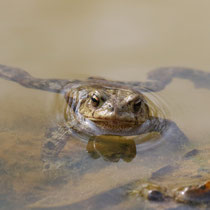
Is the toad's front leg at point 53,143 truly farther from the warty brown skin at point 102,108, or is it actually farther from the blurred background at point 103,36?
the blurred background at point 103,36

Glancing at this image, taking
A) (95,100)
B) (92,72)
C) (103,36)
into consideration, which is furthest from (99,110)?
(103,36)

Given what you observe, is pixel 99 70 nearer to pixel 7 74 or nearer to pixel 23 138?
pixel 7 74

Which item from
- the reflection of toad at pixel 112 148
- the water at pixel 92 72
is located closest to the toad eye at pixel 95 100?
the reflection of toad at pixel 112 148

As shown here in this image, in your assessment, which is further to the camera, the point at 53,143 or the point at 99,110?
the point at 99,110

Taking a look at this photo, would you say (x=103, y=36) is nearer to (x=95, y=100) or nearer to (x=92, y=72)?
(x=92, y=72)

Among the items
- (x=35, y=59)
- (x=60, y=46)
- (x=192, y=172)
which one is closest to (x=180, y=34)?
(x=60, y=46)

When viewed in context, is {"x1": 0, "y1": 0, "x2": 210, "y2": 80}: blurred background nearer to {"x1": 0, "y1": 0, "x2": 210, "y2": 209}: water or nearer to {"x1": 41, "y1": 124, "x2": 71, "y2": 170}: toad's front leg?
{"x1": 0, "y1": 0, "x2": 210, "y2": 209}: water
